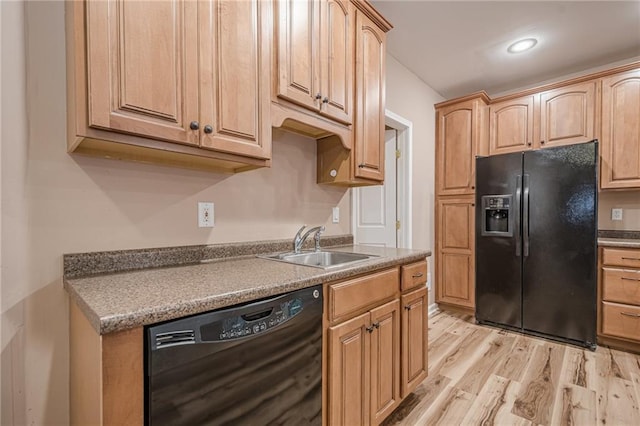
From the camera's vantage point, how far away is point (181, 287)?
38.2 inches

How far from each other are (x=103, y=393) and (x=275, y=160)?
1.35m

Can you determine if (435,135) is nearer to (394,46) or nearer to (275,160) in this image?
(394,46)

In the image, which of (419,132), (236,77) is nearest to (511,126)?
(419,132)

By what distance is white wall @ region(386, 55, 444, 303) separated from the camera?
2916 millimetres

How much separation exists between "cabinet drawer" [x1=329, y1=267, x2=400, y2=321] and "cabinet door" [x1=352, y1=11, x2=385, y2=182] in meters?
0.68

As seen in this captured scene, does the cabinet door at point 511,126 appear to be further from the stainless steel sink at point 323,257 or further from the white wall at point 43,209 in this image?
the white wall at point 43,209

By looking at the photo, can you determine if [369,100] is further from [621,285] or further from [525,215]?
[621,285]

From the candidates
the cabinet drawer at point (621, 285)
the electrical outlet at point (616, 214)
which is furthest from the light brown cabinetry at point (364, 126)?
the electrical outlet at point (616, 214)

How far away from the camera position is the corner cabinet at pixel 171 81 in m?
0.92

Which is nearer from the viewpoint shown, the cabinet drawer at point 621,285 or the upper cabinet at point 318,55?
the upper cabinet at point 318,55

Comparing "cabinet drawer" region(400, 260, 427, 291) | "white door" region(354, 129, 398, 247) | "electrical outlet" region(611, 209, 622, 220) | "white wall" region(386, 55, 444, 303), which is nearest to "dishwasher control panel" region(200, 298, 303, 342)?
"cabinet drawer" region(400, 260, 427, 291)

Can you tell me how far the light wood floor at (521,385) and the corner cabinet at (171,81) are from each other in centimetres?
172

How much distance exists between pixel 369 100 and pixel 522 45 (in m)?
1.78

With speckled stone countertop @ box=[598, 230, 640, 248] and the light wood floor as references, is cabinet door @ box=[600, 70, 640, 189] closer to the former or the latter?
speckled stone countertop @ box=[598, 230, 640, 248]
